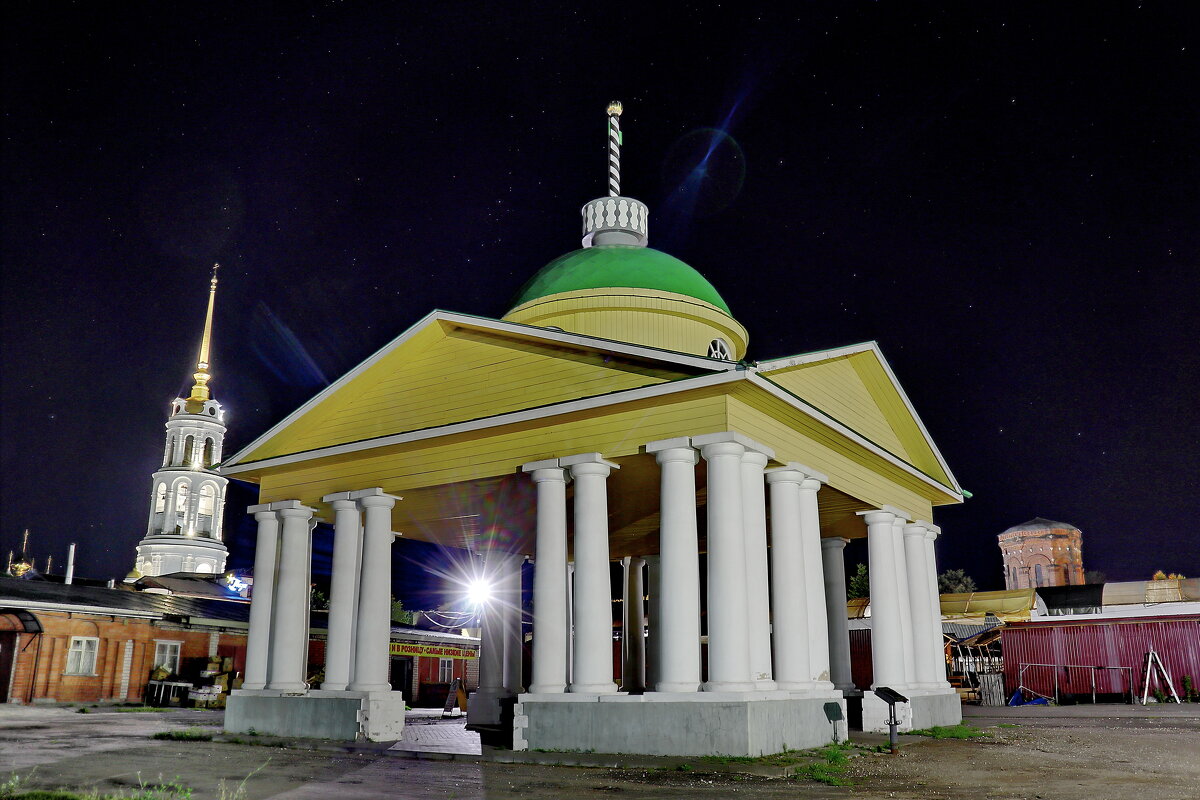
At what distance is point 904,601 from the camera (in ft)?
80.9

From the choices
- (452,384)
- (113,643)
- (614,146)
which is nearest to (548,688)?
(452,384)

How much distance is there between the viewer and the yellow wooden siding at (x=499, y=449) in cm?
1758

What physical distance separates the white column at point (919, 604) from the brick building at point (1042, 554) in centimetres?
9257

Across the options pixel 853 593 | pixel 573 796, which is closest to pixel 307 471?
pixel 573 796

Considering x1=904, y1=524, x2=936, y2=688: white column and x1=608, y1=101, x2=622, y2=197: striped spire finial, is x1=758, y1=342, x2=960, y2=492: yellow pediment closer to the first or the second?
x1=904, y1=524, x2=936, y2=688: white column

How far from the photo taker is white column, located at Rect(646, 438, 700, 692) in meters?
16.6

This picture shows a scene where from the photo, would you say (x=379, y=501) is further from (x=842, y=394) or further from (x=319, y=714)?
(x=842, y=394)

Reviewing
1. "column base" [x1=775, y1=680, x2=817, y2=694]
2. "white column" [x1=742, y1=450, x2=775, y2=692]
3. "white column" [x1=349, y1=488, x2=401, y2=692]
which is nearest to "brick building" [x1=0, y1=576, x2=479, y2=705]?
"white column" [x1=349, y1=488, x2=401, y2=692]

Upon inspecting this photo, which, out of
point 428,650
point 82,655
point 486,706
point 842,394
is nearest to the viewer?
point 842,394

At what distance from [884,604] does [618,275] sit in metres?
10.4

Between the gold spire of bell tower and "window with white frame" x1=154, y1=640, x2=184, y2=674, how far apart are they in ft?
155

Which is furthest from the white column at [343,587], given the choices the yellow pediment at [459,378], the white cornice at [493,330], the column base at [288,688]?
the white cornice at [493,330]

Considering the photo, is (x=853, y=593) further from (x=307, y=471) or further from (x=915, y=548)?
(x=307, y=471)

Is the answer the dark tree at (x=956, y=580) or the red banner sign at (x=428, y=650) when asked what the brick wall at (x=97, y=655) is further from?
the dark tree at (x=956, y=580)
